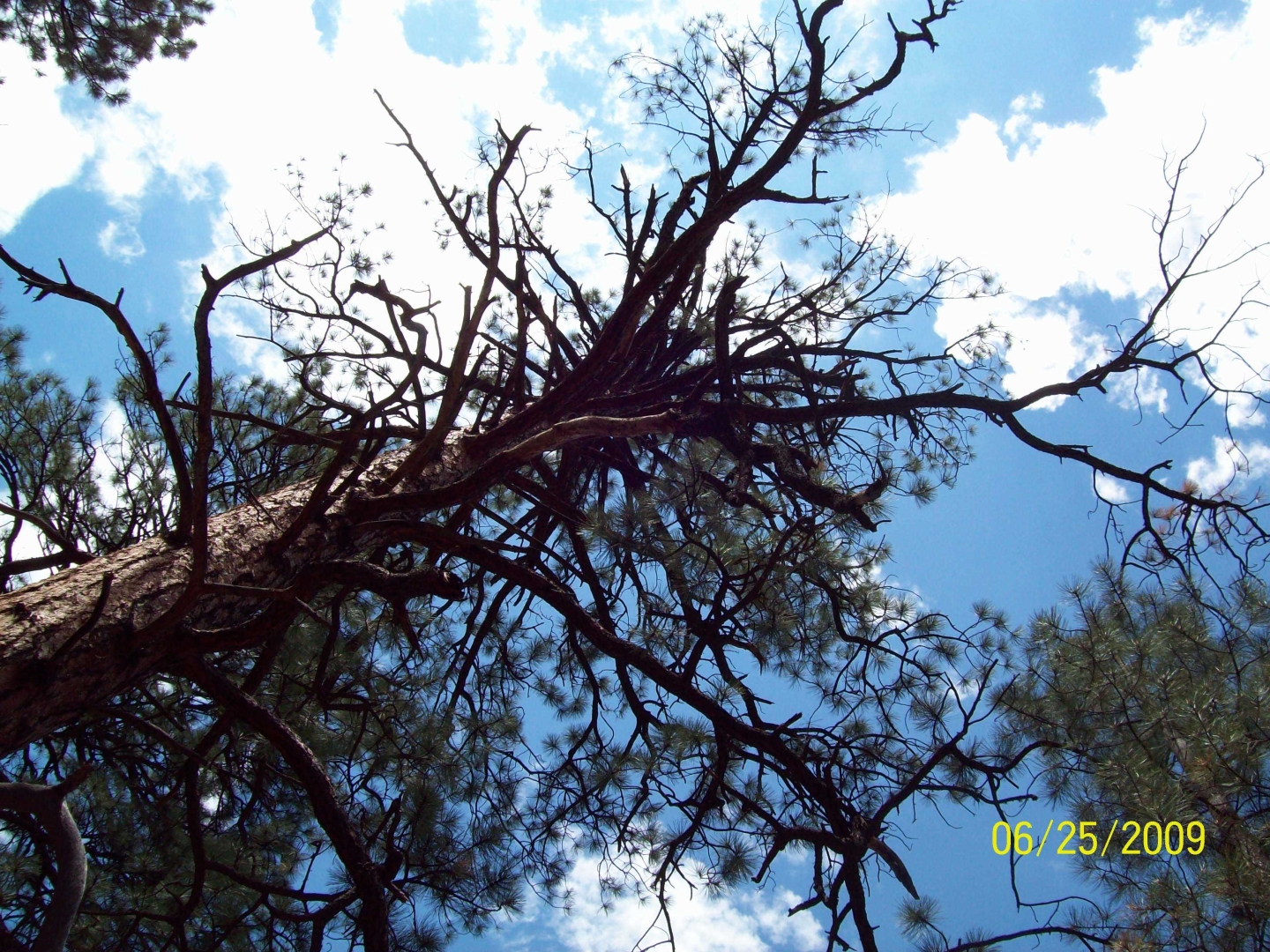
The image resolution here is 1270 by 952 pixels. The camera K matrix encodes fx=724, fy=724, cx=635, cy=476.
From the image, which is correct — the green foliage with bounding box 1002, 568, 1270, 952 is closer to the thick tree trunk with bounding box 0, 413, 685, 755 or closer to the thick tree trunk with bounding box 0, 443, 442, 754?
the thick tree trunk with bounding box 0, 413, 685, 755

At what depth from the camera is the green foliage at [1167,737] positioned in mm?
2035

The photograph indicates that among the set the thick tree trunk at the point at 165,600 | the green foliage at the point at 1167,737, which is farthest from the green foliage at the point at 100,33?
the green foliage at the point at 1167,737

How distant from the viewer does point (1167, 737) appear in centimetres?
244

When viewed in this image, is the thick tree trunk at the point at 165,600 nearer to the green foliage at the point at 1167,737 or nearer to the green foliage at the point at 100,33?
the green foliage at the point at 1167,737

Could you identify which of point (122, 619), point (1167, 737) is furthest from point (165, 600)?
point (1167, 737)

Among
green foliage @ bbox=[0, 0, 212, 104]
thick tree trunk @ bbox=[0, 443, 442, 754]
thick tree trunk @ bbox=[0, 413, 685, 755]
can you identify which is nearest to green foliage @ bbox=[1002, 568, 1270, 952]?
thick tree trunk @ bbox=[0, 413, 685, 755]

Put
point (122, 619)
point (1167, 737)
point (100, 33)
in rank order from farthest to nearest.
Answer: point (100, 33)
point (1167, 737)
point (122, 619)

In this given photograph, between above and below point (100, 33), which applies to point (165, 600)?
below

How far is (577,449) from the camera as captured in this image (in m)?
4.19

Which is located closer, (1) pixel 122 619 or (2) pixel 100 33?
(1) pixel 122 619

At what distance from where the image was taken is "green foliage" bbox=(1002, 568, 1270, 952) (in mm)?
2035

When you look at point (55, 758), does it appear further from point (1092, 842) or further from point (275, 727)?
point (1092, 842)

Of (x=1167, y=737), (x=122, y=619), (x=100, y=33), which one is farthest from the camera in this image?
(x=100, y=33)

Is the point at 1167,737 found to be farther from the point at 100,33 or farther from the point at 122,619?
the point at 100,33
